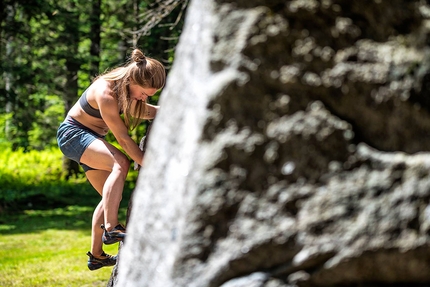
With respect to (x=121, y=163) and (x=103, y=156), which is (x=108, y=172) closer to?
(x=103, y=156)

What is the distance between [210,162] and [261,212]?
0.22 m

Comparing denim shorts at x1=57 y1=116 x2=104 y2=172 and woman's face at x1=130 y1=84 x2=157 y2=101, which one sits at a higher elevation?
woman's face at x1=130 y1=84 x2=157 y2=101

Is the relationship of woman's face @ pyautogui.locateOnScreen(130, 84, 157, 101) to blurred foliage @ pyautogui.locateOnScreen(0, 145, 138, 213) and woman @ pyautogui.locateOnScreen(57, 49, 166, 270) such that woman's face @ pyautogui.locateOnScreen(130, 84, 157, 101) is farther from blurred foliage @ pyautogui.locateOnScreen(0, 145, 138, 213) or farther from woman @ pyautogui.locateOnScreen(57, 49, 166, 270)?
blurred foliage @ pyautogui.locateOnScreen(0, 145, 138, 213)

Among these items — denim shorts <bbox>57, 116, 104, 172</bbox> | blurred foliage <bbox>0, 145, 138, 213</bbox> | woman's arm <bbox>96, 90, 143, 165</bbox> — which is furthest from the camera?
blurred foliage <bbox>0, 145, 138, 213</bbox>

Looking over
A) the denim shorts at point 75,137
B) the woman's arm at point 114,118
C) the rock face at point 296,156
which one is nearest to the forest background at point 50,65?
the denim shorts at point 75,137

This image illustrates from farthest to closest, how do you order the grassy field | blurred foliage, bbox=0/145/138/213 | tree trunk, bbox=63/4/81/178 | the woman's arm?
tree trunk, bbox=63/4/81/178 → blurred foliage, bbox=0/145/138/213 → the grassy field → the woman's arm

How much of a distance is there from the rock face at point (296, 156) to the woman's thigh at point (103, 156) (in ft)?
7.54

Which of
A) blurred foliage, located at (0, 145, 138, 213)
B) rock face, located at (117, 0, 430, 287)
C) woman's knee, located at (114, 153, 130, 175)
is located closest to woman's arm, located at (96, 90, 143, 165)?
woman's knee, located at (114, 153, 130, 175)

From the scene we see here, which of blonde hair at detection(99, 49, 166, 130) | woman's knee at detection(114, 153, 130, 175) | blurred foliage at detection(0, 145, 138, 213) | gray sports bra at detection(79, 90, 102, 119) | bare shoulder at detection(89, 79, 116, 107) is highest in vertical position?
blonde hair at detection(99, 49, 166, 130)

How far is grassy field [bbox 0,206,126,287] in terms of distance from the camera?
7.06 m

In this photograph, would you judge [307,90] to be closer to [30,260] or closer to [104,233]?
[104,233]

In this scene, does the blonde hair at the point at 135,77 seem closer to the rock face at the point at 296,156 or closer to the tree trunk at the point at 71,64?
the rock face at the point at 296,156

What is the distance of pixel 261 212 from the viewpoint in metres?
1.82

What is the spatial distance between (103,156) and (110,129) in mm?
250
